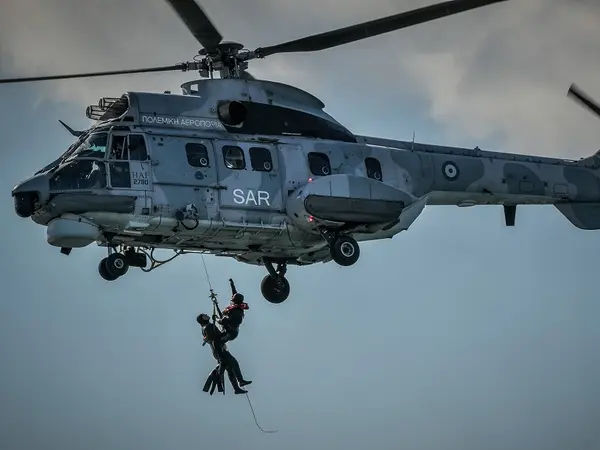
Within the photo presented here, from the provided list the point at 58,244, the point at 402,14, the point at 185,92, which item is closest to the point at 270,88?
the point at 185,92

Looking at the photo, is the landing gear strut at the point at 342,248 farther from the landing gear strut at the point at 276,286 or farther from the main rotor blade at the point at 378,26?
the main rotor blade at the point at 378,26

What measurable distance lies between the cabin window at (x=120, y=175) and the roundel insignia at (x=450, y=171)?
499cm

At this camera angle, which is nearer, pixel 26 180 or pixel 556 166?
pixel 26 180

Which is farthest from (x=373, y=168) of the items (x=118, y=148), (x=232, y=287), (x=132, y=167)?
(x=118, y=148)

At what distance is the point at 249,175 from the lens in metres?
20.3

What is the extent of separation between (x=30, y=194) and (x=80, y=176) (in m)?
0.67

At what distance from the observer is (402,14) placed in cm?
1942

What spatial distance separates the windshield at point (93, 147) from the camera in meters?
19.6

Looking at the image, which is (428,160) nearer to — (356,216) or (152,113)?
(356,216)

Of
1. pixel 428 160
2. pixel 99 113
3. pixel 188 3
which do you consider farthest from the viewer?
pixel 428 160

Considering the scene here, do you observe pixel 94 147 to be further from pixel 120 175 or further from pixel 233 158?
pixel 233 158

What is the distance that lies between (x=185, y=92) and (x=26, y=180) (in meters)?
2.69

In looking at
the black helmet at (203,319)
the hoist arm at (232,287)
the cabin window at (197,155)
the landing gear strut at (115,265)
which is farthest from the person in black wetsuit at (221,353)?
the cabin window at (197,155)

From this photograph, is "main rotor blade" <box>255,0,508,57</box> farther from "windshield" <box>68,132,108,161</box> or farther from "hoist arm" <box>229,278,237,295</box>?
"hoist arm" <box>229,278,237,295</box>
